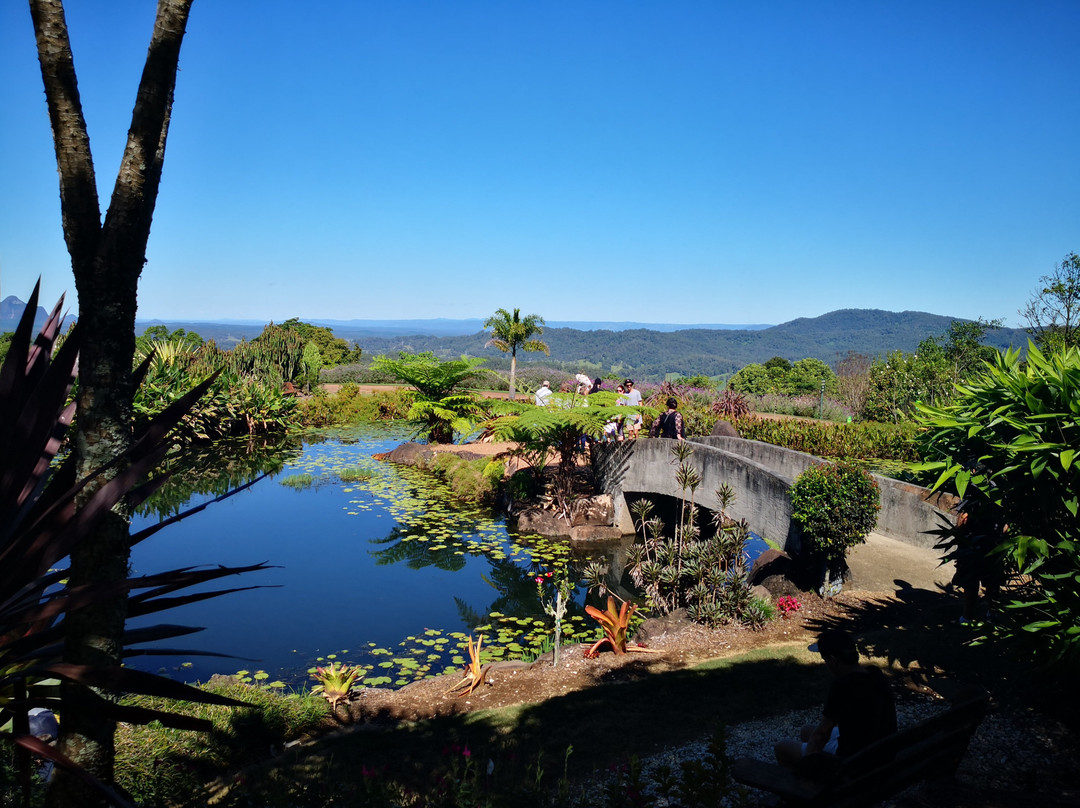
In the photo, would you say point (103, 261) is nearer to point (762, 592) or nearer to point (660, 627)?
point (660, 627)

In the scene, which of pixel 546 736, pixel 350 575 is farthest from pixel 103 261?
pixel 350 575

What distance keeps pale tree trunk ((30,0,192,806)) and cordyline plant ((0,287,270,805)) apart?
81 mm

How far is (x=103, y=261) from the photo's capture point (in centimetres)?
234

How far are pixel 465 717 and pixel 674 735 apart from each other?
193 cm

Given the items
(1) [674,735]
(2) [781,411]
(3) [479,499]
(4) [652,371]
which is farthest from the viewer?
(4) [652,371]

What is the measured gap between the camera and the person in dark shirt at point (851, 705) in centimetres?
330

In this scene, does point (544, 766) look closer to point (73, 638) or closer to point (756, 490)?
point (73, 638)

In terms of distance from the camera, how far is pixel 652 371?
147125 millimetres

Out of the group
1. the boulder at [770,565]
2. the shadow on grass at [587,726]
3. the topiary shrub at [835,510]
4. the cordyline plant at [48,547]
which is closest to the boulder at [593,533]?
the boulder at [770,565]

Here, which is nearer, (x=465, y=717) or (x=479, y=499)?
(x=465, y=717)

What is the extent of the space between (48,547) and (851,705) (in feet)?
11.3

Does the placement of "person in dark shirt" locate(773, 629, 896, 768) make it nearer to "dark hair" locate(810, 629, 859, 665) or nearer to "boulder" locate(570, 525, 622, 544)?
"dark hair" locate(810, 629, 859, 665)

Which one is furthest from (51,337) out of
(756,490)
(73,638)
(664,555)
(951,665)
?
(756,490)

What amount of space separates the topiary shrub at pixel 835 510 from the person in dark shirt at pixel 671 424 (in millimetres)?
4295
